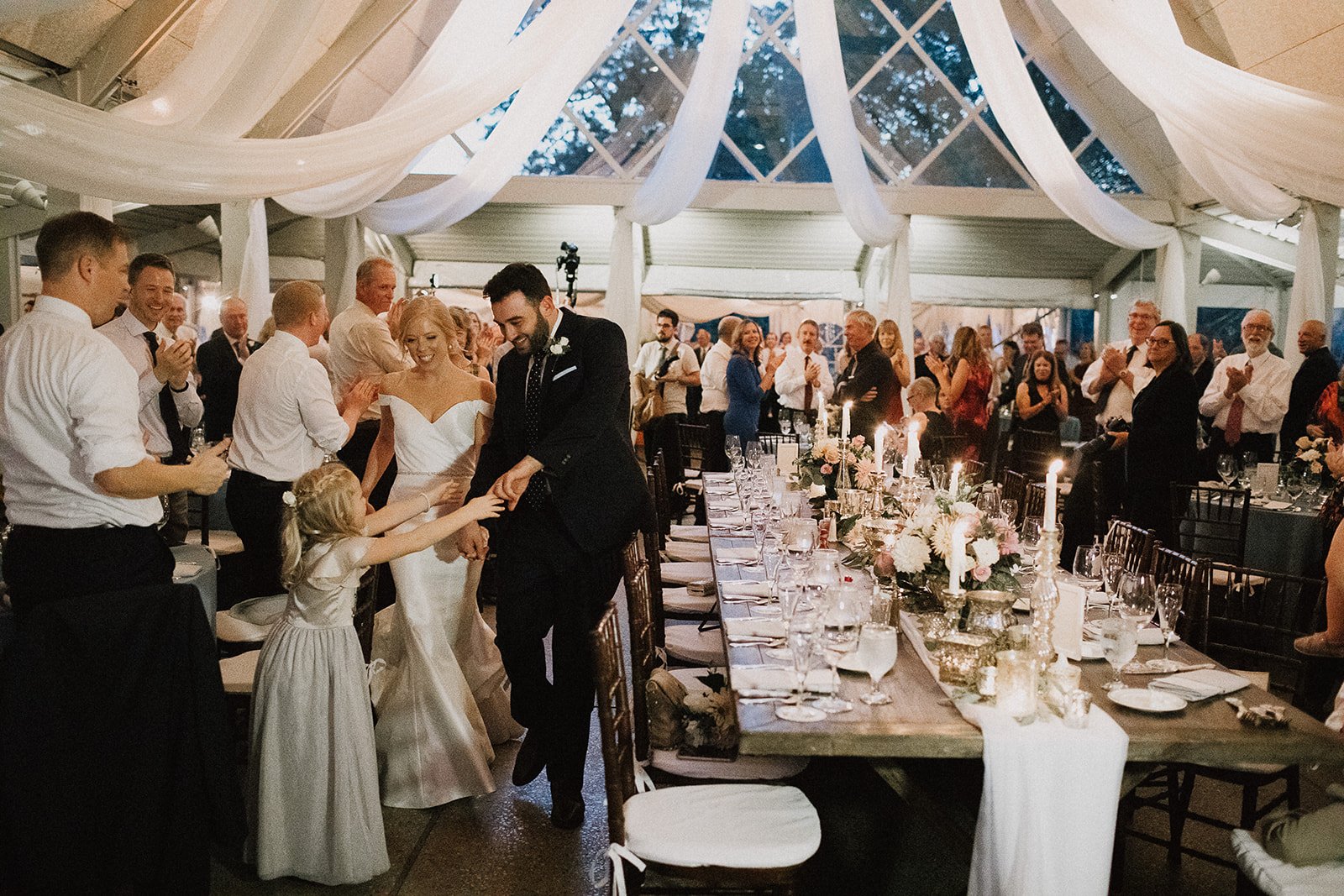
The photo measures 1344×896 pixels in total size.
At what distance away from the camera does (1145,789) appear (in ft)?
12.6

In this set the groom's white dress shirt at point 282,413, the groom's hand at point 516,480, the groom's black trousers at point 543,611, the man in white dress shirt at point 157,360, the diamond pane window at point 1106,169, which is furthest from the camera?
the diamond pane window at point 1106,169

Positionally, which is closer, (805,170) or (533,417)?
(533,417)

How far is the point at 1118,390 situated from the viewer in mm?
7254

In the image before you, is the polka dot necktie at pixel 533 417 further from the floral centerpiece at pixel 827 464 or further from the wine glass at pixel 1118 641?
the wine glass at pixel 1118 641

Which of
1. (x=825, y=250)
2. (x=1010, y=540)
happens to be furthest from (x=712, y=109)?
(x=1010, y=540)

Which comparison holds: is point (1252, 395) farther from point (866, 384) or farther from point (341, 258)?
point (341, 258)

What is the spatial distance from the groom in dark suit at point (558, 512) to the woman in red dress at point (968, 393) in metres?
5.25

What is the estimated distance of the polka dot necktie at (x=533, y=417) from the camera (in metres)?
3.58

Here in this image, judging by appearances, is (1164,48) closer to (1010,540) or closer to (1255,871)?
(1010,540)

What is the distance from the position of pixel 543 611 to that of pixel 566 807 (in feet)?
2.02

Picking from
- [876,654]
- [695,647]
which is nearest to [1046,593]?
[876,654]

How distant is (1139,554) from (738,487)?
223cm

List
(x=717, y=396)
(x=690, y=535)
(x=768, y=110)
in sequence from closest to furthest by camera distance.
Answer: (x=690, y=535) < (x=717, y=396) < (x=768, y=110)

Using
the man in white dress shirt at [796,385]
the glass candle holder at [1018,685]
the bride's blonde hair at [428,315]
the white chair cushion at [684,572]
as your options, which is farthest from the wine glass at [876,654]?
the man in white dress shirt at [796,385]
